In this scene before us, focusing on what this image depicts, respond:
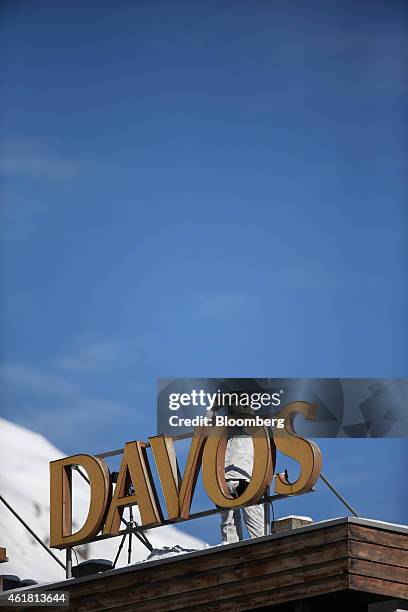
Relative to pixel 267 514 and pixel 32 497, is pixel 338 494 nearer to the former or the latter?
pixel 267 514

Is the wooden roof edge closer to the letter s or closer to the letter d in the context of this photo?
the letter d

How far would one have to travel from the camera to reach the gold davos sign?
69.2 ft

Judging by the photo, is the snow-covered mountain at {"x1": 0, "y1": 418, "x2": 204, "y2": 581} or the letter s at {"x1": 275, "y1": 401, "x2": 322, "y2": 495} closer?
the letter s at {"x1": 275, "y1": 401, "x2": 322, "y2": 495}

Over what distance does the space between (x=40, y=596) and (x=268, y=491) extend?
3719 mm

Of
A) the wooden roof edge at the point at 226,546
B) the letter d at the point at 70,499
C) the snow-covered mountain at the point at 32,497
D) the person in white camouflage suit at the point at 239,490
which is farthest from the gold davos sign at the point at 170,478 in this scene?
the snow-covered mountain at the point at 32,497

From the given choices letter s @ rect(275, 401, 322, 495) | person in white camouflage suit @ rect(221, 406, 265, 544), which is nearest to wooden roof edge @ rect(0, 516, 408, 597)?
letter s @ rect(275, 401, 322, 495)

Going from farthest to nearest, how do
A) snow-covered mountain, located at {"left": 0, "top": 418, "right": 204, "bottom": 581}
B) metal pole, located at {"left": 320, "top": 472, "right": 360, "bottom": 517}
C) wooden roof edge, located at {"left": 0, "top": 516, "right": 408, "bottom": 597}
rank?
snow-covered mountain, located at {"left": 0, "top": 418, "right": 204, "bottom": 581} < metal pole, located at {"left": 320, "top": 472, "right": 360, "bottom": 517} < wooden roof edge, located at {"left": 0, "top": 516, "right": 408, "bottom": 597}

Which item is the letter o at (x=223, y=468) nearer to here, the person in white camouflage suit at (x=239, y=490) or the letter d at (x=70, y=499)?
the person in white camouflage suit at (x=239, y=490)

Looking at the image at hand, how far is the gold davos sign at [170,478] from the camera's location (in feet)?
69.2

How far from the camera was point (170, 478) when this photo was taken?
2244cm

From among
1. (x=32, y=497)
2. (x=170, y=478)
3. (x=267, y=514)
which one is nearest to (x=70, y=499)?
(x=170, y=478)

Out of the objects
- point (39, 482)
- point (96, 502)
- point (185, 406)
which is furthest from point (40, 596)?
point (39, 482)

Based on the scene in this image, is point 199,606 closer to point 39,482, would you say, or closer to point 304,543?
point 304,543

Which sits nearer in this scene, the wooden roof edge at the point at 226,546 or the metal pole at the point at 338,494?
the wooden roof edge at the point at 226,546
